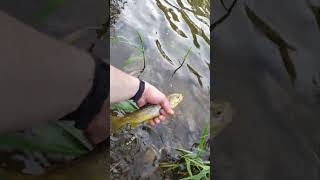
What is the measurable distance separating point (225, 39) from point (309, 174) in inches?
23.8

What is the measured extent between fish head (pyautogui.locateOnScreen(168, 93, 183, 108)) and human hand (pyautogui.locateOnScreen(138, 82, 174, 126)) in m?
0.01

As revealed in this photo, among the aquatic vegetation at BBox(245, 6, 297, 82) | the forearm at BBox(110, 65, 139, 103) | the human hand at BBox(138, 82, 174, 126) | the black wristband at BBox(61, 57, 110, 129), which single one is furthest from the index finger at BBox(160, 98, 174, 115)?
the aquatic vegetation at BBox(245, 6, 297, 82)

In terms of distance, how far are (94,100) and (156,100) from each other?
0.24 metres

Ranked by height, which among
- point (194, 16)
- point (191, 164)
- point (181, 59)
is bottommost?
point (191, 164)

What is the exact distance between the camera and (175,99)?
167cm

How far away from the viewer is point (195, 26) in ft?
5.52

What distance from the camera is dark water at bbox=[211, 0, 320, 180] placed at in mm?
1671

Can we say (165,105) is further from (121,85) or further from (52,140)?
(52,140)

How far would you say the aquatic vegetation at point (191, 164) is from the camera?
1652mm

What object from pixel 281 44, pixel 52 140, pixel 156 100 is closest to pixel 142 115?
pixel 156 100

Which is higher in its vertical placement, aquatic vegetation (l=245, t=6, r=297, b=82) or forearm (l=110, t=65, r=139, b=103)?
forearm (l=110, t=65, r=139, b=103)

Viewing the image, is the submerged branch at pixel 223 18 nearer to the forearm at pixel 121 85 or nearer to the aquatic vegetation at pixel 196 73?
the aquatic vegetation at pixel 196 73

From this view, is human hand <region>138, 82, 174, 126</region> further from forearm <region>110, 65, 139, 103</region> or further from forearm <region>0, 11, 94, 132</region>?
forearm <region>0, 11, 94, 132</region>

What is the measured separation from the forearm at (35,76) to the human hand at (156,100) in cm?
22
